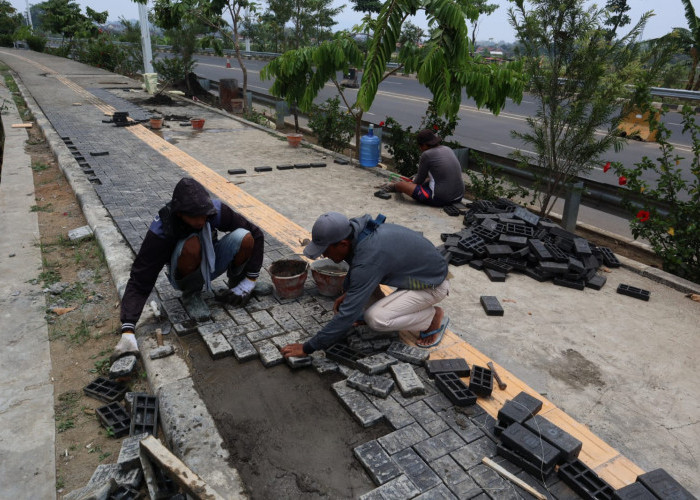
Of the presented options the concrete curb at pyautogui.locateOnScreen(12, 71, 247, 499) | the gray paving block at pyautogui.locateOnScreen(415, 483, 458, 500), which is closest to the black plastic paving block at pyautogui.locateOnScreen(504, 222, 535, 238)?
the gray paving block at pyautogui.locateOnScreen(415, 483, 458, 500)

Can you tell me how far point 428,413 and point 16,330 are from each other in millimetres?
3693

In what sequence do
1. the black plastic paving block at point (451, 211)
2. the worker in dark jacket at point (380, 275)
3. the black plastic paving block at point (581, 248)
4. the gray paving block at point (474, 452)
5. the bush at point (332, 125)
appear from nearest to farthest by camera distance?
the gray paving block at point (474, 452), the worker in dark jacket at point (380, 275), the black plastic paving block at point (581, 248), the black plastic paving block at point (451, 211), the bush at point (332, 125)

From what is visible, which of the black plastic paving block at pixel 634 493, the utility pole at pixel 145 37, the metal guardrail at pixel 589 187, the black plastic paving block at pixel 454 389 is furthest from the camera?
the utility pole at pixel 145 37

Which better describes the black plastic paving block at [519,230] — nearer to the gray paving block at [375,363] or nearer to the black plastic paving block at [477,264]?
the black plastic paving block at [477,264]

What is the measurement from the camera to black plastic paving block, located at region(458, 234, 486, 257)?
18.8 ft

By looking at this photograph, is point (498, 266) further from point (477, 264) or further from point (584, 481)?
point (584, 481)

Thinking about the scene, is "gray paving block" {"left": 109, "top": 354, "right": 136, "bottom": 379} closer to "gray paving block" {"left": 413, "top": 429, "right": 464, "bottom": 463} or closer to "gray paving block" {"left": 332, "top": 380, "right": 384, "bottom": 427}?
"gray paving block" {"left": 332, "top": 380, "right": 384, "bottom": 427}

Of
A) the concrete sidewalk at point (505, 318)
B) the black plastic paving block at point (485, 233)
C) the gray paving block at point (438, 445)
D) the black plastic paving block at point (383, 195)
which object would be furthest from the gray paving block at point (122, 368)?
the black plastic paving block at point (383, 195)

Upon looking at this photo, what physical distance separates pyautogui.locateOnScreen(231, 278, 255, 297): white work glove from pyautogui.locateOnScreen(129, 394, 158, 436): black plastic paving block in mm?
1310

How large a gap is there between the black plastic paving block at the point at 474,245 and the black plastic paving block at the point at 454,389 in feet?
7.80

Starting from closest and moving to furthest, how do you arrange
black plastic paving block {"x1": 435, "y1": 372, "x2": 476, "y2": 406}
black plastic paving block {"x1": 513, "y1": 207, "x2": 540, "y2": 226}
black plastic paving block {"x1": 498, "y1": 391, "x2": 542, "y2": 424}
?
black plastic paving block {"x1": 498, "y1": 391, "x2": 542, "y2": 424}, black plastic paving block {"x1": 435, "y1": 372, "x2": 476, "y2": 406}, black plastic paving block {"x1": 513, "y1": 207, "x2": 540, "y2": 226}

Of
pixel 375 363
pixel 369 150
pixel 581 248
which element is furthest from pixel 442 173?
pixel 375 363

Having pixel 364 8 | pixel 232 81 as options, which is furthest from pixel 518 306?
pixel 364 8

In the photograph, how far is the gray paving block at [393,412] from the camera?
3259 mm
